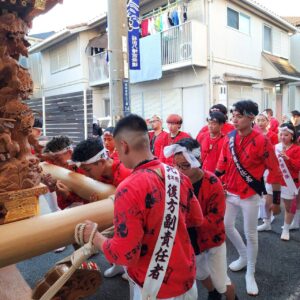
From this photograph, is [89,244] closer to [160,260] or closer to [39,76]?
[160,260]

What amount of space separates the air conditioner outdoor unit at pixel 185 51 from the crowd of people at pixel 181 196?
7248 millimetres

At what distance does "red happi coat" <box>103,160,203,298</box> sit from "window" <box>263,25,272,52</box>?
629 inches

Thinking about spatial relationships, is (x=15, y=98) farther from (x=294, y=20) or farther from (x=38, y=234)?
(x=294, y=20)

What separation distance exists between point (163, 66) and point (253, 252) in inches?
405

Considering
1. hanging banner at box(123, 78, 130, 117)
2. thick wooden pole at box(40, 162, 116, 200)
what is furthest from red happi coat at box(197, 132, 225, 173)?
thick wooden pole at box(40, 162, 116, 200)

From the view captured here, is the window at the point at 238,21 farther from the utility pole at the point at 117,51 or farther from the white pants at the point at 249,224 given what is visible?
the white pants at the point at 249,224

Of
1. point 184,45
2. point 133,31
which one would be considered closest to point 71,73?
point 184,45

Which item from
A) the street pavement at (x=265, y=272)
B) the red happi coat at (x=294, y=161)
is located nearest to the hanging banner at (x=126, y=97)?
the street pavement at (x=265, y=272)

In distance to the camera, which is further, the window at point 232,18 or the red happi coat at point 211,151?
the window at point 232,18

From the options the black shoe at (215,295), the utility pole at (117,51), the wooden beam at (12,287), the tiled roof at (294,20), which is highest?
the tiled roof at (294,20)

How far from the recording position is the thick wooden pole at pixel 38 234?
1.61 metres

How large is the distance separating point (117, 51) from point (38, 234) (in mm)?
4077

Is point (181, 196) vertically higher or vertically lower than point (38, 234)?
higher

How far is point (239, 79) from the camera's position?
1343cm
